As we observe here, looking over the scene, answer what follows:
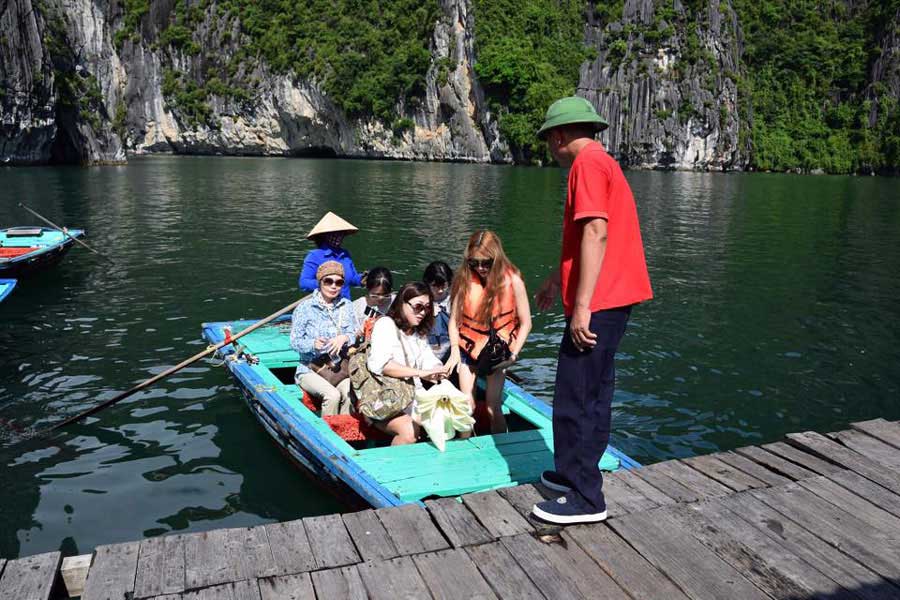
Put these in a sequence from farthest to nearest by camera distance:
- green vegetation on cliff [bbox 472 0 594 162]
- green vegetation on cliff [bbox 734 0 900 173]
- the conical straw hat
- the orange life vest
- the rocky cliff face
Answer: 1. green vegetation on cliff [bbox 734 0 900 173]
2. green vegetation on cliff [bbox 472 0 594 162]
3. the rocky cliff face
4. the conical straw hat
5. the orange life vest

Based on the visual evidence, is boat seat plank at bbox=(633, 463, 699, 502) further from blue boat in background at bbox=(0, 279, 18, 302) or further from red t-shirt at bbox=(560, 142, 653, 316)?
blue boat in background at bbox=(0, 279, 18, 302)

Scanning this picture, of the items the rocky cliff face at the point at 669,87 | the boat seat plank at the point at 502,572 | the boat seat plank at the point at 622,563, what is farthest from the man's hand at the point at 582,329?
the rocky cliff face at the point at 669,87

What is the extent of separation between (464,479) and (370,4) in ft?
291

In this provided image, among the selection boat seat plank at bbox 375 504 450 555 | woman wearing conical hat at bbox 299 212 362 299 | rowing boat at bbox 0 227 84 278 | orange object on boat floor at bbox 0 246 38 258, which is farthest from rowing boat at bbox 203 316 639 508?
orange object on boat floor at bbox 0 246 38 258

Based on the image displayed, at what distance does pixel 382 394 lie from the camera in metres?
5.53

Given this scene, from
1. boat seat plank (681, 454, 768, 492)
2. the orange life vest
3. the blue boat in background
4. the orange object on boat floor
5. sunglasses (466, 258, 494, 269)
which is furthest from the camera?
the orange object on boat floor

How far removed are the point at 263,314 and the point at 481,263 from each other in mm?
7675

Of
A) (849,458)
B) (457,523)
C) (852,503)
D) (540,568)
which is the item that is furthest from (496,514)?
(849,458)

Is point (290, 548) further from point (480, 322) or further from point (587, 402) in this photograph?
point (480, 322)

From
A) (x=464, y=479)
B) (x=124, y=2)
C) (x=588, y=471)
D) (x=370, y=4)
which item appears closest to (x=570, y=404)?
(x=588, y=471)

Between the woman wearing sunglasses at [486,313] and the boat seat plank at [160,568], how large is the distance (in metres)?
2.45

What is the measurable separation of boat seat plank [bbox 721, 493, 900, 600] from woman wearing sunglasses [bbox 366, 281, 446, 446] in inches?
88.7

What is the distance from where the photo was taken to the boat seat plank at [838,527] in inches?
137

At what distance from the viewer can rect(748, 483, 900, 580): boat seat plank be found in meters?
3.47
